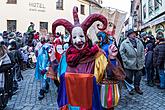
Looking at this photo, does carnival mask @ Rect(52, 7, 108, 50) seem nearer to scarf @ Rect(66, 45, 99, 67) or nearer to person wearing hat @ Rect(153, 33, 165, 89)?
scarf @ Rect(66, 45, 99, 67)

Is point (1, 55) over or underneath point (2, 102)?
over

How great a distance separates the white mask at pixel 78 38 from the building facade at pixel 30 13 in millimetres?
24440

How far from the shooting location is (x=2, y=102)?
646 cm

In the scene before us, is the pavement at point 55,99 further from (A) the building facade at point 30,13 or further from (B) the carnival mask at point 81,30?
(A) the building facade at point 30,13

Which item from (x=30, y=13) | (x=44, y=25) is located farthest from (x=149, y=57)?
(x=44, y=25)

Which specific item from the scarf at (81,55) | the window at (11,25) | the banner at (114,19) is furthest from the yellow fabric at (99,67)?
the window at (11,25)

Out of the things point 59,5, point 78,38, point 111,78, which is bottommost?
point 111,78

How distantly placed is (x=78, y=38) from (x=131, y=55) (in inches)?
164

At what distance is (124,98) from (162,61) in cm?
196

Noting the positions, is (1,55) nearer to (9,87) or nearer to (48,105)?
(9,87)

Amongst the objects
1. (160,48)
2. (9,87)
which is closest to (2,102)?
(9,87)

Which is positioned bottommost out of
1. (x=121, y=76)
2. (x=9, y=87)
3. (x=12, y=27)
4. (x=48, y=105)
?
(x=48, y=105)

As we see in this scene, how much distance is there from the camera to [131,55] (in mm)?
8016

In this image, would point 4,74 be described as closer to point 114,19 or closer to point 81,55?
point 114,19
